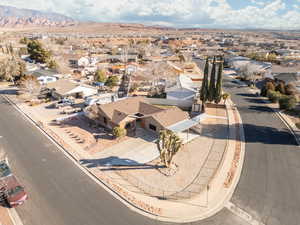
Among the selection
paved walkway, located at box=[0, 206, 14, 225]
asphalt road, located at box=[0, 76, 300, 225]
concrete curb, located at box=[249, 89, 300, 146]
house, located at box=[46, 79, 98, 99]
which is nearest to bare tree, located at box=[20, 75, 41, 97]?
house, located at box=[46, 79, 98, 99]

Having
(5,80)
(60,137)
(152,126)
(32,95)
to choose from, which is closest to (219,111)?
(152,126)

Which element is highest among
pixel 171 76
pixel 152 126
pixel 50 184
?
pixel 171 76

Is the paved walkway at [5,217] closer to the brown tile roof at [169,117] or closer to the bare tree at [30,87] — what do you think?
the brown tile roof at [169,117]

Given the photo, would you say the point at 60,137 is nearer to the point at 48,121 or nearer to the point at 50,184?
the point at 48,121

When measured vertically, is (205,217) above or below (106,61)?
below

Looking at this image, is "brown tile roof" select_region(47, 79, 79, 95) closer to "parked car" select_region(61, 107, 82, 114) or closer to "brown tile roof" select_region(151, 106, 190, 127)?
"parked car" select_region(61, 107, 82, 114)

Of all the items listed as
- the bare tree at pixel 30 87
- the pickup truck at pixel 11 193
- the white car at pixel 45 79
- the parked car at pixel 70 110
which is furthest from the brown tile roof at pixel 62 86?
A: the pickup truck at pixel 11 193
